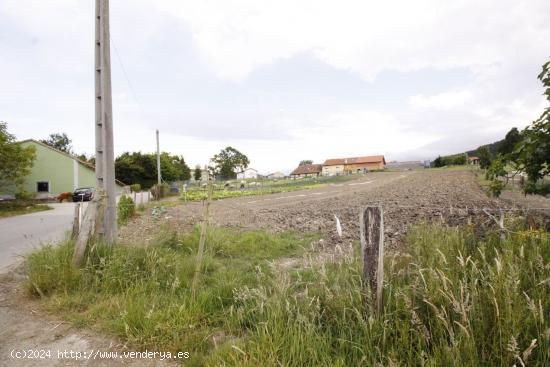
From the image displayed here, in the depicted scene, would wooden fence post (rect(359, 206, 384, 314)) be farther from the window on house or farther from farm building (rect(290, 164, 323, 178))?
farm building (rect(290, 164, 323, 178))

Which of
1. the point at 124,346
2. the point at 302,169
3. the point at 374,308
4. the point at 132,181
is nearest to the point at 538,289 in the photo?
the point at 374,308

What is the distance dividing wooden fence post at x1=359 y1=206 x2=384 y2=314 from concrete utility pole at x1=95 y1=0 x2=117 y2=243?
15.0 feet

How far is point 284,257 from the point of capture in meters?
5.96

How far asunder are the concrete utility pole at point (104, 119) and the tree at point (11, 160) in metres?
23.8

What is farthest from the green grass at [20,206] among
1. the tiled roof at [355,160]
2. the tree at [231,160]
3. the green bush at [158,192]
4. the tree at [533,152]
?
the tiled roof at [355,160]

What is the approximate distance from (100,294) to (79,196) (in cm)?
2994

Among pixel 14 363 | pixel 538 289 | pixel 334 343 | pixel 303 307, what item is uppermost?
pixel 538 289

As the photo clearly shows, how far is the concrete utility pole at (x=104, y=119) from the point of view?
5.61 m

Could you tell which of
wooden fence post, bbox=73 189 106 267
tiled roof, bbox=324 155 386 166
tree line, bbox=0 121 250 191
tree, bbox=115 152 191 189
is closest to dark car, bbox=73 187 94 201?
tree line, bbox=0 121 250 191

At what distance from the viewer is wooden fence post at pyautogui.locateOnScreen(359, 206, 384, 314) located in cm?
269

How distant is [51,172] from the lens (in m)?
35.1

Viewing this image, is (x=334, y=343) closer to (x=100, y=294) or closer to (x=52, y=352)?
(x=52, y=352)

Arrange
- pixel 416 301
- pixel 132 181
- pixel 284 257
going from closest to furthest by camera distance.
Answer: pixel 416 301, pixel 284 257, pixel 132 181

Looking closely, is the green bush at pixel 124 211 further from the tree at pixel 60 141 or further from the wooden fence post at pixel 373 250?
the tree at pixel 60 141
